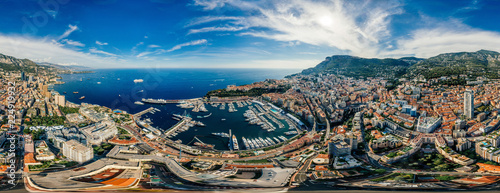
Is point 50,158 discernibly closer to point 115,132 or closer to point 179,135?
point 115,132

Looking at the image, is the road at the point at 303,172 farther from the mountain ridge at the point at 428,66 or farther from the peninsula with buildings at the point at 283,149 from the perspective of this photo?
the mountain ridge at the point at 428,66

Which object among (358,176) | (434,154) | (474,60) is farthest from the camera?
(474,60)

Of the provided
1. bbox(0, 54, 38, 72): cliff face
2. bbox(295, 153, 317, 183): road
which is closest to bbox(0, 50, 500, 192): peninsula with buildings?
bbox(295, 153, 317, 183): road

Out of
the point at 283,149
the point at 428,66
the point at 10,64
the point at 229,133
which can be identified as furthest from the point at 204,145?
the point at 10,64

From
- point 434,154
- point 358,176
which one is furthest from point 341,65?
point 358,176

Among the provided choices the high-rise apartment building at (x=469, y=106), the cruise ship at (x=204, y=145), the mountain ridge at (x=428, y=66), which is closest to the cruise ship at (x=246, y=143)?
the cruise ship at (x=204, y=145)

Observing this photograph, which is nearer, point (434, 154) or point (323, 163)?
point (323, 163)

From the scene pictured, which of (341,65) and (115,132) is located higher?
(341,65)

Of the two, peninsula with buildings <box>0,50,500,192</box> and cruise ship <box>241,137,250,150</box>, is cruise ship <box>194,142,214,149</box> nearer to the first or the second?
peninsula with buildings <box>0,50,500,192</box>
